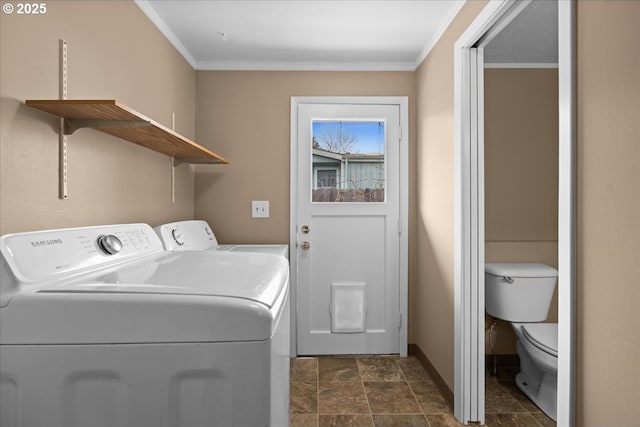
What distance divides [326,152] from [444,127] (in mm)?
971

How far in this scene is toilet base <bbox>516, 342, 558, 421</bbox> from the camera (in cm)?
210

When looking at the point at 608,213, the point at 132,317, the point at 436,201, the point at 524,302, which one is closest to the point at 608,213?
the point at 608,213

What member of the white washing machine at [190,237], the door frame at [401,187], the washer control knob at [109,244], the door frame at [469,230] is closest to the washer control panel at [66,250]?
the washer control knob at [109,244]

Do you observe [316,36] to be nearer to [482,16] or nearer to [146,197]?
[482,16]

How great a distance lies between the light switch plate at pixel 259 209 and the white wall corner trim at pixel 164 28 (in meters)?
1.11

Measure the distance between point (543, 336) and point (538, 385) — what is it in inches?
12.2

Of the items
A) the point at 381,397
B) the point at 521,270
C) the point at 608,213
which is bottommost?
→ the point at 381,397

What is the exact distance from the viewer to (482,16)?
1.71 meters

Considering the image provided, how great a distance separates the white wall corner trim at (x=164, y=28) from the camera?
1958 mm

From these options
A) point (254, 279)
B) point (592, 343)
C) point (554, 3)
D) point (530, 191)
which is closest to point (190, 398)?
point (254, 279)

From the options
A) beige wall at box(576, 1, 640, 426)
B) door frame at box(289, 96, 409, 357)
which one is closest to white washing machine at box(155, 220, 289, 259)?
door frame at box(289, 96, 409, 357)

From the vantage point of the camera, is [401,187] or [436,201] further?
[401,187]

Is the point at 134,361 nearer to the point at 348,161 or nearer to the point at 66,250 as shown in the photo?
the point at 66,250

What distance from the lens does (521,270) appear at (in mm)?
2436
